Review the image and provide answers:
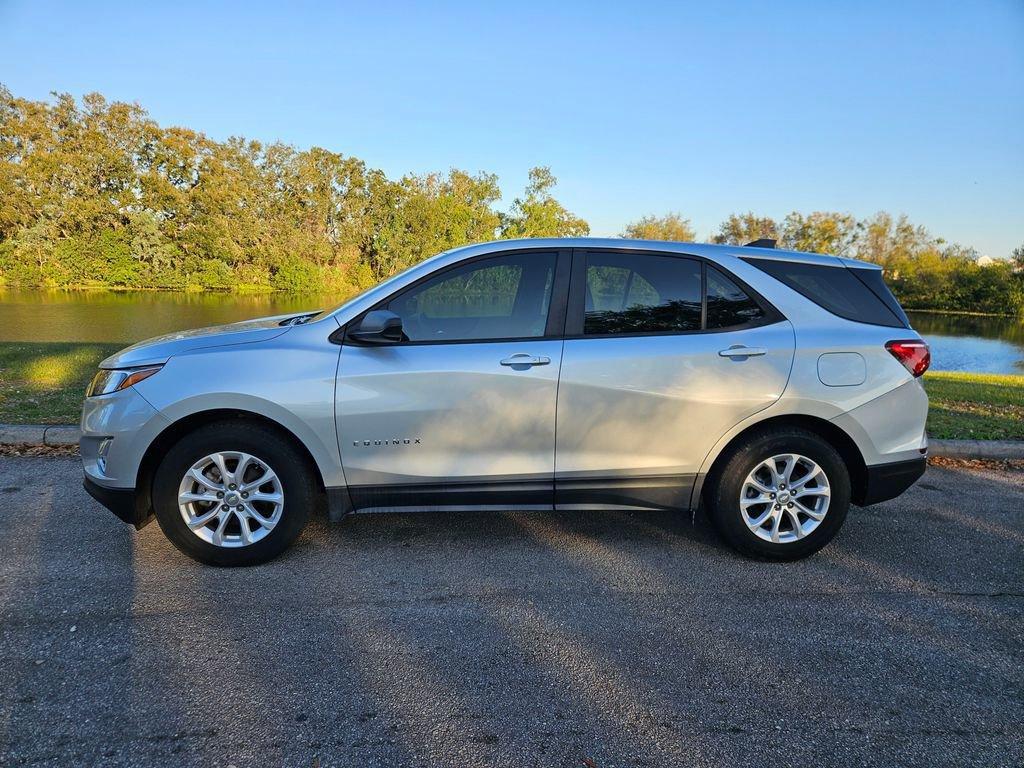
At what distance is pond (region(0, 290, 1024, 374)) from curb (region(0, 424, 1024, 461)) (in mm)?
6724

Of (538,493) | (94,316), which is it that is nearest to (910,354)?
(538,493)

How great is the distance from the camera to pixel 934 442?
17.7 feet

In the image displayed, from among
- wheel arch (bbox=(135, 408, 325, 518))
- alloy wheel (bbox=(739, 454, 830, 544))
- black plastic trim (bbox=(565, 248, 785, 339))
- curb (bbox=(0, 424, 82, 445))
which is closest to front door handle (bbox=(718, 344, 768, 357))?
black plastic trim (bbox=(565, 248, 785, 339))

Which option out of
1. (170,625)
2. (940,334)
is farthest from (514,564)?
(940,334)

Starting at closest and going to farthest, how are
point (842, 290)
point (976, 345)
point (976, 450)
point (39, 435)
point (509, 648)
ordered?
point (509, 648)
point (842, 290)
point (39, 435)
point (976, 450)
point (976, 345)

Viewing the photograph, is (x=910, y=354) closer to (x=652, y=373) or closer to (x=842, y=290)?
(x=842, y=290)

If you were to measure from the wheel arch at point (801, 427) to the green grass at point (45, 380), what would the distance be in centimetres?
577

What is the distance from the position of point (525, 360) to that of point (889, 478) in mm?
2187

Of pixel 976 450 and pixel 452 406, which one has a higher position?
pixel 452 406

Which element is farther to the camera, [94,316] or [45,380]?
[94,316]

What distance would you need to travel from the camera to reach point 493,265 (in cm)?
331

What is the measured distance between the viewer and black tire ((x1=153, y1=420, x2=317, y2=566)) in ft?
9.93

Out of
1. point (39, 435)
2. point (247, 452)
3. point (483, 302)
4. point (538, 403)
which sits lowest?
point (39, 435)

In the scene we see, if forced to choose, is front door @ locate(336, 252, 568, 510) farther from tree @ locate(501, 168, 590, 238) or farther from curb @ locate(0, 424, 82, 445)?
tree @ locate(501, 168, 590, 238)
